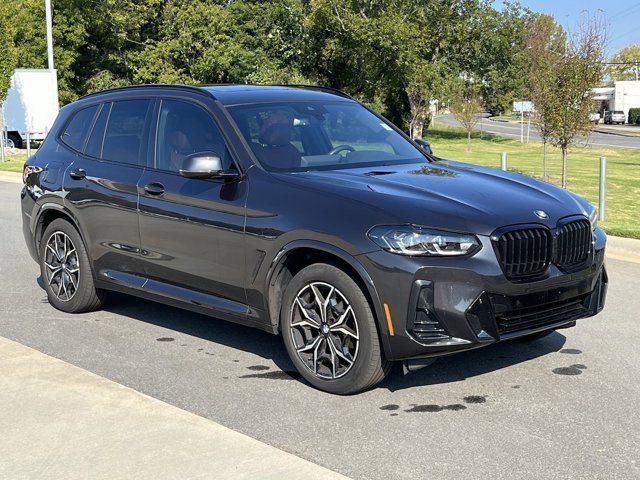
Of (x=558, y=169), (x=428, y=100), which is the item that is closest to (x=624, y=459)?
(x=558, y=169)

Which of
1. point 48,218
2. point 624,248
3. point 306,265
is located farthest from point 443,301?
point 624,248

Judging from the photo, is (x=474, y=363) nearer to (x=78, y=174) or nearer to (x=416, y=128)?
(x=78, y=174)

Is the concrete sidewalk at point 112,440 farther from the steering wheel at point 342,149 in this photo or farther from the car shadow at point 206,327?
the steering wheel at point 342,149

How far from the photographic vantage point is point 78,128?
7238 mm

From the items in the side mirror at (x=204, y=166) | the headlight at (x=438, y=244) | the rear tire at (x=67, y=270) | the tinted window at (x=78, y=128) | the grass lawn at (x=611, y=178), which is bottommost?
the grass lawn at (x=611, y=178)

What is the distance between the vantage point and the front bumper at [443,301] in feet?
15.4

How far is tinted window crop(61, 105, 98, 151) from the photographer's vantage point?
714 cm

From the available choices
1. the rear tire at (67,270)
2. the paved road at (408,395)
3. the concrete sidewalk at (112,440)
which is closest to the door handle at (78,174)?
the rear tire at (67,270)

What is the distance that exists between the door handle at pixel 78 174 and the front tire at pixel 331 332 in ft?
7.88

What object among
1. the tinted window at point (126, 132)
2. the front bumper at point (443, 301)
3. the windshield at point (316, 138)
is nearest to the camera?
the front bumper at point (443, 301)

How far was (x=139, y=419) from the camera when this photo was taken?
4.62m

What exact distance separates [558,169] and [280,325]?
22982mm

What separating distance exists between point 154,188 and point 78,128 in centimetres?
148

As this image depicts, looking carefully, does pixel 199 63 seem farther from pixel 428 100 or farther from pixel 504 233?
pixel 504 233
